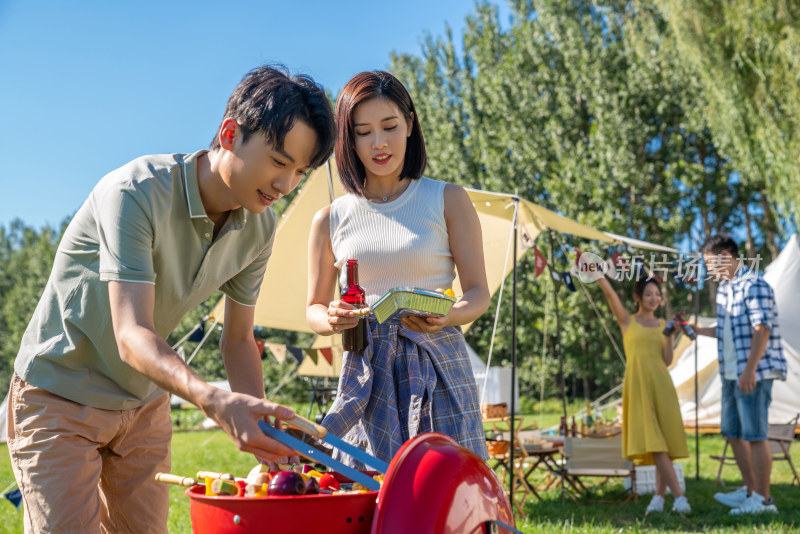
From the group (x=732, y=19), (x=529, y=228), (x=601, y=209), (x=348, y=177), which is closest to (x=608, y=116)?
(x=601, y=209)

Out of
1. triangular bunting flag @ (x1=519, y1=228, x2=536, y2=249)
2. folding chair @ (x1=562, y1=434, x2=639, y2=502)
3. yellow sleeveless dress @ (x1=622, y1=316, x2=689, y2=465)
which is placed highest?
triangular bunting flag @ (x1=519, y1=228, x2=536, y2=249)

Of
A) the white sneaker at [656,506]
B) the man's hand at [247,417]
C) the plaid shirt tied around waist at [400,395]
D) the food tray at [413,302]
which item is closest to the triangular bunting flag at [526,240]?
the white sneaker at [656,506]

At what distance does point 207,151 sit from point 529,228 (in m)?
5.74

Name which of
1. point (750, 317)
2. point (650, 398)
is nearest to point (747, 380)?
point (750, 317)

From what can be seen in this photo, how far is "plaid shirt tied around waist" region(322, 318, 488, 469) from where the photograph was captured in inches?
72.6

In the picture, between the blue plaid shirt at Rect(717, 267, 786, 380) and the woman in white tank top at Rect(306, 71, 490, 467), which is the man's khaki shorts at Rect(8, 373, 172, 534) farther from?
the blue plaid shirt at Rect(717, 267, 786, 380)

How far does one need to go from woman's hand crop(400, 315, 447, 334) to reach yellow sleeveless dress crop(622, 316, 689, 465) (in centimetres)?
448

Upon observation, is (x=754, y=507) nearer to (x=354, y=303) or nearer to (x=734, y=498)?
(x=734, y=498)

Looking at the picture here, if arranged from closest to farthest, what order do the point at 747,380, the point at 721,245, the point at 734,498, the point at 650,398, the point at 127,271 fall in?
the point at 127,271
the point at 747,380
the point at 721,245
the point at 734,498
the point at 650,398

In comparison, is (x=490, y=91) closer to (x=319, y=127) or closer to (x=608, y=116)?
(x=608, y=116)

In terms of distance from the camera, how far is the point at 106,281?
1.65 m

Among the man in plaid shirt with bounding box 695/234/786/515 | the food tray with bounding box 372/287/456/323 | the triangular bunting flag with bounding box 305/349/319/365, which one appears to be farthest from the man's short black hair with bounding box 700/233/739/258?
the triangular bunting flag with bounding box 305/349/319/365

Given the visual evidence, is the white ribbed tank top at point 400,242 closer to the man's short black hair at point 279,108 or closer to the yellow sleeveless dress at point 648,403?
the man's short black hair at point 279,108

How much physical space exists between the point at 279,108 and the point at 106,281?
54 centimetres
